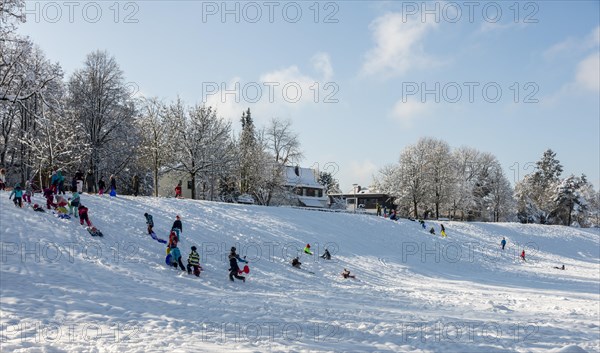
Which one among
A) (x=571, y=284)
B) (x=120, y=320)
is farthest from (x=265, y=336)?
(x=571, y=284)

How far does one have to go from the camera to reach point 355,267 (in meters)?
25.6

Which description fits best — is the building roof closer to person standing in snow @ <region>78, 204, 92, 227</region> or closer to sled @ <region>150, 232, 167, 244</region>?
sled @ <region>150, 232, 167, 244</region>

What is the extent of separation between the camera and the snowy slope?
32.1 ft

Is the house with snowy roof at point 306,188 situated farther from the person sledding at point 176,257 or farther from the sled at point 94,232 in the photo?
the person sledding at point 176,257

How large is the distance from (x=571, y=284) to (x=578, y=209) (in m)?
47.8

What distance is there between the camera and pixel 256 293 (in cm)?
1628

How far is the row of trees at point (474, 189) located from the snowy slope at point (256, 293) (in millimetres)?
26724

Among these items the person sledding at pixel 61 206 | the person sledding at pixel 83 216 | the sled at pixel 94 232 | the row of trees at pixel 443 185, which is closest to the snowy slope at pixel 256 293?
the sled at pixel 94 232

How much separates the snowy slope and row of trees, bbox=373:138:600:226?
26.7 meters

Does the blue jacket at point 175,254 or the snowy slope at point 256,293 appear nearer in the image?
the snowy slope at point 256,293

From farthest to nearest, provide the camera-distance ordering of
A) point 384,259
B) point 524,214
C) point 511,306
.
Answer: point 524,214
point 384,259
point 511,306

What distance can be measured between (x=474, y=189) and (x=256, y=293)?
64.0 m

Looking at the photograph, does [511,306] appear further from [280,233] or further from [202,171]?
[202,171]

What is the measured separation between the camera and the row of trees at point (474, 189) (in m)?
60.3
